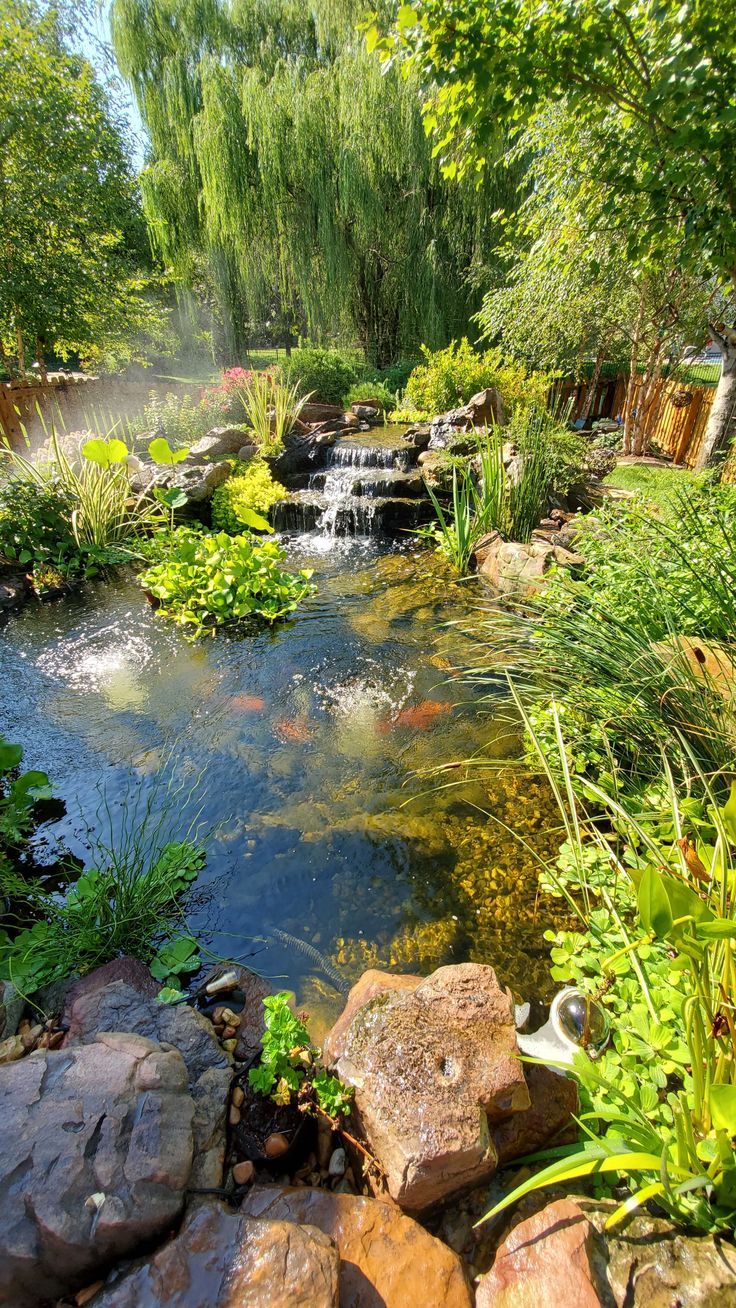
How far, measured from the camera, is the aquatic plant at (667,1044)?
100cm

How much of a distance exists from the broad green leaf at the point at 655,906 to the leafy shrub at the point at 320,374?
11708mm

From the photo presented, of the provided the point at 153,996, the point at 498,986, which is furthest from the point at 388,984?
the point at 153,996

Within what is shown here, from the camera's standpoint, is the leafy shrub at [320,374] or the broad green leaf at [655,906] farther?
the leafy shrub at [320,374]

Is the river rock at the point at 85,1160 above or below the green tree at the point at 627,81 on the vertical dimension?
below

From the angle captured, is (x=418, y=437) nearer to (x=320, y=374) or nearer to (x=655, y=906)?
(x=320, y=374)

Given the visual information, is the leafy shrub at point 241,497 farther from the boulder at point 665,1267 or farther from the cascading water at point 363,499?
the boulder at point 665,1267

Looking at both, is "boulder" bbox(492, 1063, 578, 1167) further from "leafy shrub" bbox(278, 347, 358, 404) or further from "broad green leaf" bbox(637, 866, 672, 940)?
"leafy shrub" bbox(278, 347, 358, 404)

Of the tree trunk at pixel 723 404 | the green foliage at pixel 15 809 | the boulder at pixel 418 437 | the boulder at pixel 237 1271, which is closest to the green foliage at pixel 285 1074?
the boulder at pixel 237 1271

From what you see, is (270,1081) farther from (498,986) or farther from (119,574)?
(119,574)

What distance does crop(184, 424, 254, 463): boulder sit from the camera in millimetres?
7738

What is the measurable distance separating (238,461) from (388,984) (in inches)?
293

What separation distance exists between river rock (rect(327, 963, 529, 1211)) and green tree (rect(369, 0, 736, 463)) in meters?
3.00

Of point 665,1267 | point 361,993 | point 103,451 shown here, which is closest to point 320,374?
point 103,451

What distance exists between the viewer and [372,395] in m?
11.3
